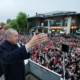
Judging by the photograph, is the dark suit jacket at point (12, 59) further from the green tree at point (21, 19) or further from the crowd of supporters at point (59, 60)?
the green tree at point (21, 19)

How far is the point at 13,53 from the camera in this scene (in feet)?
2.33

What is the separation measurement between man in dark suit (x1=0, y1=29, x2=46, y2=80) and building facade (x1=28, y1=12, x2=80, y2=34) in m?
18.8

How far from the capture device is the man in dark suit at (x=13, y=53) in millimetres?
716

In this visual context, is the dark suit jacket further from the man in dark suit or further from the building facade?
the building facade

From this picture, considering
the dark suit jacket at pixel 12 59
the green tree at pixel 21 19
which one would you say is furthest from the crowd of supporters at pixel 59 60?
the green tree at pixel 21 19

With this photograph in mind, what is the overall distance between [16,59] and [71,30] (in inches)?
922

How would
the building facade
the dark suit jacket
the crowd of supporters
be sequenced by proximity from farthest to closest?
the building facade → the crowd of supporters → the dark suit jacket

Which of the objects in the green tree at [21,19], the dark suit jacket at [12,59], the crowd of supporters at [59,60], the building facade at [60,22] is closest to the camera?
the dark suit jacket at [12,59]

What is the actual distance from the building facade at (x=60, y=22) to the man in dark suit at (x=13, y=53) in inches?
741

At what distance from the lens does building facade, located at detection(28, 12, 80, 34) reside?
20273mm

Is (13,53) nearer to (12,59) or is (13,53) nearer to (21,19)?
(12,59)

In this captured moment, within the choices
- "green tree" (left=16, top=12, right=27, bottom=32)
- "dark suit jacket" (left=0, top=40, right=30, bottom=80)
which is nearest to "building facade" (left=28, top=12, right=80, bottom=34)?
"green tree" (left=16, top=12, right=27, bottom=32)

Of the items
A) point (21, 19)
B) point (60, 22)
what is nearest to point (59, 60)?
point (60, 22)

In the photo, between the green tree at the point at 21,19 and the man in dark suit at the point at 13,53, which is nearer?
the man in dark suit at the point at 13,53
